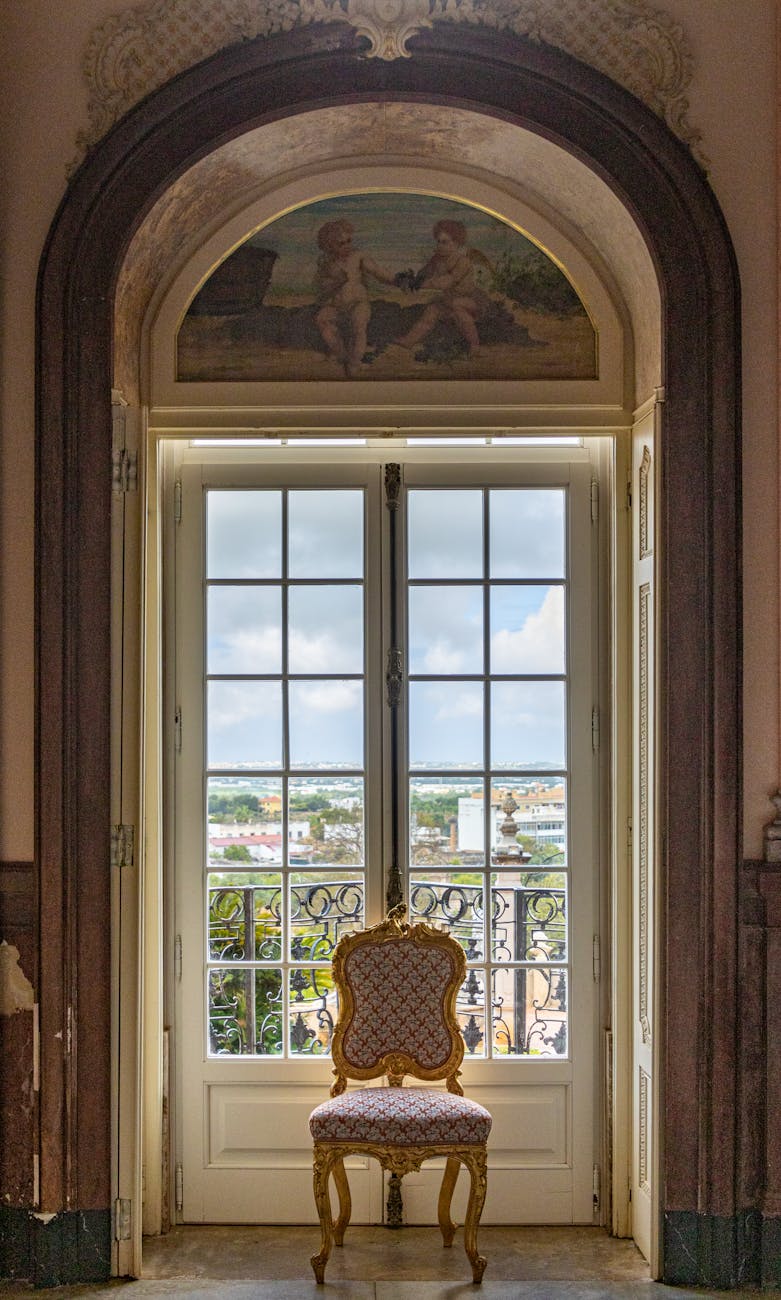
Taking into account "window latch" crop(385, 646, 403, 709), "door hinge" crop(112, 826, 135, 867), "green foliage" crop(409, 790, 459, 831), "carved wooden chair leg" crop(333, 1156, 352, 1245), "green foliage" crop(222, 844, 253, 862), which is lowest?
"carved wooden chair leg" crop(333, 1156, 352, 1245)

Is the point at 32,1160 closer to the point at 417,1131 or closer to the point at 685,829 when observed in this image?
the point at 417,1131

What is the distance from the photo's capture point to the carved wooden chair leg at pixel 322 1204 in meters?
3.73

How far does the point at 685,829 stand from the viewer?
12.4ft

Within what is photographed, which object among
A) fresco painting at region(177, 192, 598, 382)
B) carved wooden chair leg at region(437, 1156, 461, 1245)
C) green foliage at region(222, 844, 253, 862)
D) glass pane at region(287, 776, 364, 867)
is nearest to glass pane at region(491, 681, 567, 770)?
glass pane at region(287, 776, 364, 867)

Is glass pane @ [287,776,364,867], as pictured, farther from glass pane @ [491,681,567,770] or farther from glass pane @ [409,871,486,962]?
glass pane @ [491,681,567,770]

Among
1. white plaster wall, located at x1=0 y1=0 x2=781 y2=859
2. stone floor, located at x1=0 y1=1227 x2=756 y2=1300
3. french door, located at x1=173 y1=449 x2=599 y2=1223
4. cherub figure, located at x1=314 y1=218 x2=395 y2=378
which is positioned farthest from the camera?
french door, located at x1=173 y1=449 x2=599 y2=1223

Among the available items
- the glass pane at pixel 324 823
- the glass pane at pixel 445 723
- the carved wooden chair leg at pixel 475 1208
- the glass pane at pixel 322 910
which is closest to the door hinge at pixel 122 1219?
the glass pane at pixel 322 910

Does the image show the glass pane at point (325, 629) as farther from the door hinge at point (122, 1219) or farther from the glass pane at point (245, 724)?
the door hinge at point (122, 1219)

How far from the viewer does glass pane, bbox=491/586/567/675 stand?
4312 mm

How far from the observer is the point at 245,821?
430cm

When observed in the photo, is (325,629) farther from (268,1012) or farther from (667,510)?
(268,1012)

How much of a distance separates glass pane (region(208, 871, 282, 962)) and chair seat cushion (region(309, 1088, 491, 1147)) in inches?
27.0

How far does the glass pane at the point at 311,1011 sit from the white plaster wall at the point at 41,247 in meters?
1.13

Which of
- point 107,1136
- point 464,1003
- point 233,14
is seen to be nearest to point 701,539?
point 464,1003
